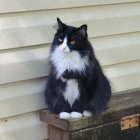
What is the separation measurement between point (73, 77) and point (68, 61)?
131 mm

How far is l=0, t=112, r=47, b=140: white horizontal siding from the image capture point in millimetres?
3367

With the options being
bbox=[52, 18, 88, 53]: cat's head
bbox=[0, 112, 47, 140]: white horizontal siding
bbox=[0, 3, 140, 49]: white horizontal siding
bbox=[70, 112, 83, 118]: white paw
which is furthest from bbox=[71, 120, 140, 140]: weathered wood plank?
bbox=[0, 3, 140, 49]: white horizontal siding

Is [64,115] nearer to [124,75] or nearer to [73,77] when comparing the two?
[73,77]

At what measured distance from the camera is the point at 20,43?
3.33 metres

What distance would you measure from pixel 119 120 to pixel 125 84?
0.59 m

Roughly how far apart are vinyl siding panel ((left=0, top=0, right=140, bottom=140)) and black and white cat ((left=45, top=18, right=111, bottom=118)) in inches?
7.4

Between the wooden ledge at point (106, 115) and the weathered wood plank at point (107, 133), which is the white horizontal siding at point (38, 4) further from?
the weathered wood plank at point (107, 133)

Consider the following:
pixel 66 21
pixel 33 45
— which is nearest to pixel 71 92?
pixel 33 45

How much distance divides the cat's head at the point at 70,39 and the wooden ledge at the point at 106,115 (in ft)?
1.80

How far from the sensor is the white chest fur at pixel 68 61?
3135 mm

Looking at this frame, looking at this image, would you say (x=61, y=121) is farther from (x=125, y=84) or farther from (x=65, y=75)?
(x=125, y=84)

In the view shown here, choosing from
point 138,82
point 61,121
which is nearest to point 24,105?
point 61,121

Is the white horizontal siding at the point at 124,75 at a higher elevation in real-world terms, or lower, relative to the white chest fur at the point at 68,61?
lower

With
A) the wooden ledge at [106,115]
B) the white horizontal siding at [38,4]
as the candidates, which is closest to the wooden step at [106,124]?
the wooden ledge at [106,115]
